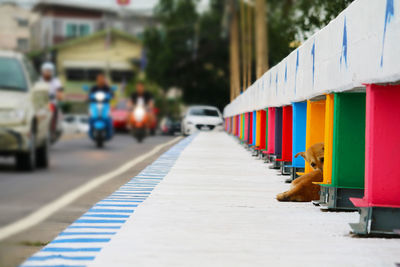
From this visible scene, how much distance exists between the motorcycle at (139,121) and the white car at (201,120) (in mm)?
12049

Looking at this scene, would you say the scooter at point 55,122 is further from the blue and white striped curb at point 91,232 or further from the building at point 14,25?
the building at point 14,25

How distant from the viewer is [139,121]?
23609 millimetres

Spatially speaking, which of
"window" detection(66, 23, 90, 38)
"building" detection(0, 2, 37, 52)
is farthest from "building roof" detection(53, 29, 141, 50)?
"building" detection(0, 2, 37, 52)

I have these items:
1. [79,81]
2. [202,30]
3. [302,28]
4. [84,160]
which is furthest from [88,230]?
[79,81]

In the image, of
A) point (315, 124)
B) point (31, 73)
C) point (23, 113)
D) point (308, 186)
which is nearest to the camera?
point (308, 186)

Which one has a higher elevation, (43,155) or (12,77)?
(12,77)

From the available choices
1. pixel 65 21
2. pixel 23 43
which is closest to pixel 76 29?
pixel 65 21

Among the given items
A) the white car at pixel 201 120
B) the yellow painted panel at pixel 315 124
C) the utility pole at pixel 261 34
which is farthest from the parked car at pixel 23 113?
the white car at pixel 201 120

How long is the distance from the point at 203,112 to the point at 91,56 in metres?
45.8

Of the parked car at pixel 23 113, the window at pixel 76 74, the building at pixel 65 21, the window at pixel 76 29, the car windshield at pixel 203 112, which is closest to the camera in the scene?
the parked car at pixel 23 113

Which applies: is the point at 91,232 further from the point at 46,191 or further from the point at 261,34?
the point at 261,34

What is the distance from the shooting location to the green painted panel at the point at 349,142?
6.35 m

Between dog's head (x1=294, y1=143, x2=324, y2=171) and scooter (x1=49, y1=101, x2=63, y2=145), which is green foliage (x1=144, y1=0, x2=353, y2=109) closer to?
scooter (x1=49, y1=101, x2=63, y2=145)

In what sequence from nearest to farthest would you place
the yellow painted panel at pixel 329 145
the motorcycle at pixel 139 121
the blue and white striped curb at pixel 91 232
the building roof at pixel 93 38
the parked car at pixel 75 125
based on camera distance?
the blue and white striped curb at pixel 91 232 < the yellow painted panel at pixel 329 145 < the motorcycle at pixel 139 121 < the parked car at pixel 75 125 < the building roof at pixel 93 38
